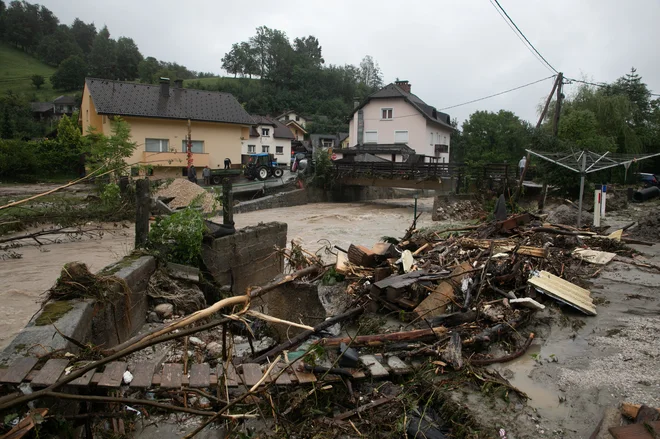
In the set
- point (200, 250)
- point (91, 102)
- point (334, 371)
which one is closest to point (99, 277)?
point (200, 250)

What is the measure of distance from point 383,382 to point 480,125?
53.8m

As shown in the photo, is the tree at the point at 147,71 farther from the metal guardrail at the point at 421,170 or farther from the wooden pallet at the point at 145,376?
the wooden pallet at the point at 145,376

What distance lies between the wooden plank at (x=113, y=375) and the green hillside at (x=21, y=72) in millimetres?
73703

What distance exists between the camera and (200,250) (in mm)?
7836

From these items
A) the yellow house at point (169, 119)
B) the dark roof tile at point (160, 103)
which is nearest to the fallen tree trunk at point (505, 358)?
the yellow house at point (169, 119)

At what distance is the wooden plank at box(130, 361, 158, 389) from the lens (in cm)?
276

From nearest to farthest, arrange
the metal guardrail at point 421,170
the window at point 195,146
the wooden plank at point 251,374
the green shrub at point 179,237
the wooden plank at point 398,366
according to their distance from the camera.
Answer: the wooden plank at point 251,374 < the wooden plank at point 398,366 < the green shrub at point 179,237 < the metal guardrail at point 421,170 < the window at point 195,146

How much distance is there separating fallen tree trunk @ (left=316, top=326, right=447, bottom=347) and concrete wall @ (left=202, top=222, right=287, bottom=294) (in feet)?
11.6

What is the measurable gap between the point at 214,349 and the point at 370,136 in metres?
38.2

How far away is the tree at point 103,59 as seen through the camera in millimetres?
71375

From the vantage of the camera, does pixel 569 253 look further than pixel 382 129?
No

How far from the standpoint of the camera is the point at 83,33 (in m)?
102

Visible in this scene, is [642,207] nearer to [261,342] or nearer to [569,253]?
[569,253]

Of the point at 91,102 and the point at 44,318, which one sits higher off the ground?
the point at 91,102
